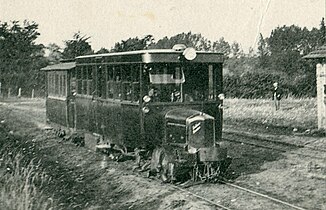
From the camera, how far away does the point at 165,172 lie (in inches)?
397

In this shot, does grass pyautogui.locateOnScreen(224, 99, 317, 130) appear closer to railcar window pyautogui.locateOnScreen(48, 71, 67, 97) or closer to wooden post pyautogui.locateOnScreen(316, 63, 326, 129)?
wooden post pyautogui.locateOnScreen(316, 63, 326, 129)

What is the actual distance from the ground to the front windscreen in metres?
1.76

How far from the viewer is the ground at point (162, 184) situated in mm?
8727

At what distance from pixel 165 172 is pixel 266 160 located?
12.1ft

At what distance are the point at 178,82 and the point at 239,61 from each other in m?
49.5

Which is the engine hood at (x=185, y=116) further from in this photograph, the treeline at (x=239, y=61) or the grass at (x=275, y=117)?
the treeline at (x=239, y=61)

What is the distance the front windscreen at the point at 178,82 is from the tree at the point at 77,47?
4124 cm

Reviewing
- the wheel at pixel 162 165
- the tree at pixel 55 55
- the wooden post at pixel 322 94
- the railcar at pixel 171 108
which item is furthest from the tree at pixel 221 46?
the wheel at pixel 162 165

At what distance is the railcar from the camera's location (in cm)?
978

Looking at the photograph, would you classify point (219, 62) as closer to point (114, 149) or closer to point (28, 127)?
point (114, 149)

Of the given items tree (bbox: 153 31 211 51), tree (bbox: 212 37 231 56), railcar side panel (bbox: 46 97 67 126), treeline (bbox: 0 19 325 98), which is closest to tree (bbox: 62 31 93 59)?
treeline (bbox: 0 19 325 98)

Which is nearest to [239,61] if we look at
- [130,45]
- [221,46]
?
[221,46]

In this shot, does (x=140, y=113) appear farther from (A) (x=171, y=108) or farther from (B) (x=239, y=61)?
(B) (x=239, y=61)

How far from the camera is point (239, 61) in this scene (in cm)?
5903
